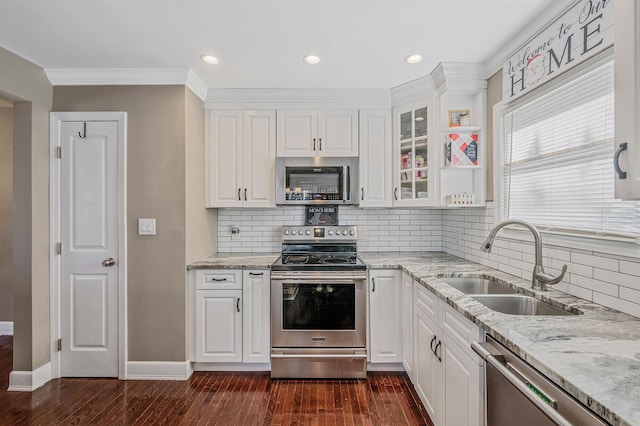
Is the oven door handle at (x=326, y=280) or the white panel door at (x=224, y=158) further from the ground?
the white panel door at (x=224, y=158)

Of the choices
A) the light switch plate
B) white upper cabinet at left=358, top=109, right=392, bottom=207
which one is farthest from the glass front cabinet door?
the light switch plate

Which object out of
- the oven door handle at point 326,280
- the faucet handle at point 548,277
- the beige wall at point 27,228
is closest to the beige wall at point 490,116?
the faucet handle at point 548,277

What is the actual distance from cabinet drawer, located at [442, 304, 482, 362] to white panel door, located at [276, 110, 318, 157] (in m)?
1.86

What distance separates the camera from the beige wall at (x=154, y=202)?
2564 millimetres

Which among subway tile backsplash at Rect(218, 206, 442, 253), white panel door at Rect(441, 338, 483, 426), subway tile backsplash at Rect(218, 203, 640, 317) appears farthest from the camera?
subway tile backsplash at Rect(218, 206, 442, 253)

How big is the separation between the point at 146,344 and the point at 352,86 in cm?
282

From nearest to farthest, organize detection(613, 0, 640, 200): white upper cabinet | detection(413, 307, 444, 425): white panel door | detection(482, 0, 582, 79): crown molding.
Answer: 1. detection(613, 0, 640, 200): white upper cabinet
2. detection(482, 0, 582, 79): crown molding
3. detection(413, 307, 444, 425): white panel door

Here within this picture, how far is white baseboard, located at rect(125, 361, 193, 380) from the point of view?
2.54 m

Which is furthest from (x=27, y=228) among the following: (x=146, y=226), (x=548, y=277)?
(x=548, y=277)

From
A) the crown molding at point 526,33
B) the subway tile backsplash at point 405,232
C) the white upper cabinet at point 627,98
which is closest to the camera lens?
the white upper cabinet at point 627,98

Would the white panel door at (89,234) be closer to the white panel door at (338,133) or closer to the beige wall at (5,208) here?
the beige wall at (5,208)

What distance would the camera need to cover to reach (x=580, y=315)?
1.37 meters

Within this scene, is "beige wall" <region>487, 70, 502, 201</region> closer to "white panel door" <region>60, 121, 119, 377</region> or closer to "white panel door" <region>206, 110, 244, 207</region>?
"white panel door" <region>206, 110, 244, 207</region>

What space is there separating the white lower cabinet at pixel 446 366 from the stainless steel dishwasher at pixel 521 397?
0.35 ft
